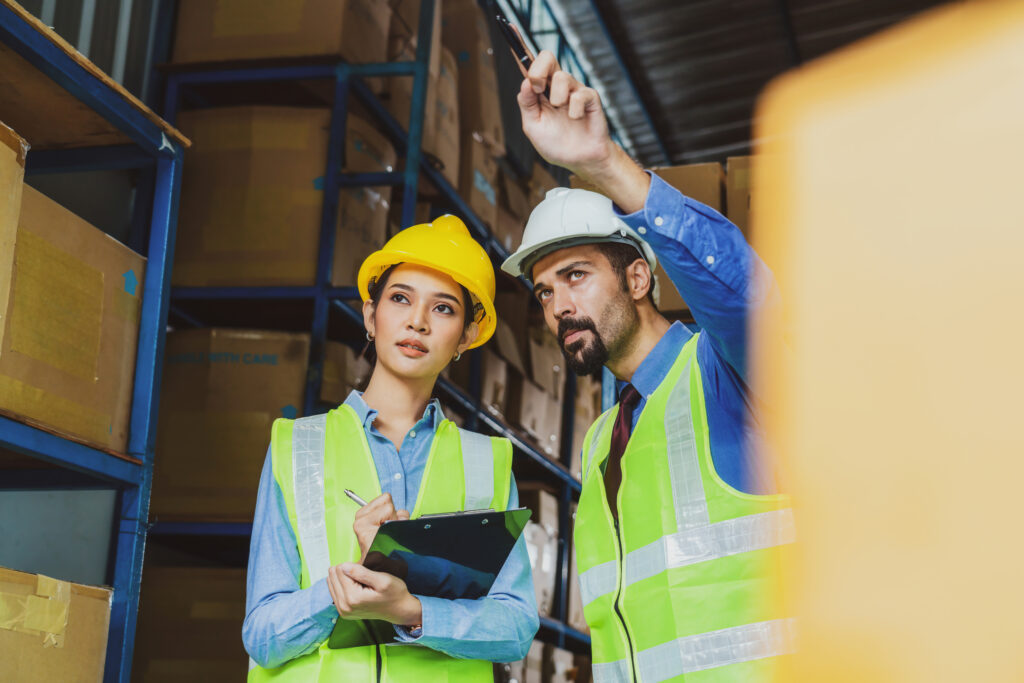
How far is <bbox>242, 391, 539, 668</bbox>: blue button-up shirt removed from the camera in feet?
6.23

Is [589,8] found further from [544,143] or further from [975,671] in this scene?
[975,671]

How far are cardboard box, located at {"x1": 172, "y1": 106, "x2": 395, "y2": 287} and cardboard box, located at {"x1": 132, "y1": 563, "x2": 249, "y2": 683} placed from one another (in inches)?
47.5

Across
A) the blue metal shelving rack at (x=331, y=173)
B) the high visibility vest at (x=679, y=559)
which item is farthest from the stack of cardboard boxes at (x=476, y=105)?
the high visibility vest at (x=679, y=559)

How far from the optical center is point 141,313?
282 centimetres

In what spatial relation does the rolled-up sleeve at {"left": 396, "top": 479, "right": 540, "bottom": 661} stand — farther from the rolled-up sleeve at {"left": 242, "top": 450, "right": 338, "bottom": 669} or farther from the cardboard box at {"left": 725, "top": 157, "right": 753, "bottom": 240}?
the cardboard box at {"left": 725, "top": 157, "right": 753, "bottom": 240}

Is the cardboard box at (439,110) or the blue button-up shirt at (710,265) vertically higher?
the cardboard box at (439,110)

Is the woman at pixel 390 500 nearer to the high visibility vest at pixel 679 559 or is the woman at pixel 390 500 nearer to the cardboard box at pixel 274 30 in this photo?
the high visibility vest at pixel 679 559

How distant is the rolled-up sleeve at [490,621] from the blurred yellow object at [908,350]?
1.37m

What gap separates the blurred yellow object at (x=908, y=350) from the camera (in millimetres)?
575

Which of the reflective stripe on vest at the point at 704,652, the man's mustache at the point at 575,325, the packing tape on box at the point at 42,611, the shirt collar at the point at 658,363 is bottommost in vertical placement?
the reflective stripe on vest at the point at 704,652

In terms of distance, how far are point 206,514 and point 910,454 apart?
3514 millimetres

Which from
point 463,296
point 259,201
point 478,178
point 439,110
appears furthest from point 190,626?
point 478,178

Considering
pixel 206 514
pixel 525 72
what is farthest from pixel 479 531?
pixel 206 514

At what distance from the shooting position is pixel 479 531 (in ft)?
6.01
